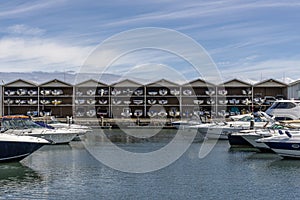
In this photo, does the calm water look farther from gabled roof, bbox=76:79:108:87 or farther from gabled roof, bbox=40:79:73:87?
gabled roof, bbox=40:79:73:87

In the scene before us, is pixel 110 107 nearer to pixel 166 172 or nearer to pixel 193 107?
pixel 193 107

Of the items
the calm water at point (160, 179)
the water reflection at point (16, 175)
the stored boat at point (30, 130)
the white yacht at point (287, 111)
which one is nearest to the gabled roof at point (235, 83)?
the white yacht at point (287, 111)

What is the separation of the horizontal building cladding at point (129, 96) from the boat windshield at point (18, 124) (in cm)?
3500

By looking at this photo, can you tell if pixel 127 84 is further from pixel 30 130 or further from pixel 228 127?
pixel 30 130

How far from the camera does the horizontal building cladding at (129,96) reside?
69.3m

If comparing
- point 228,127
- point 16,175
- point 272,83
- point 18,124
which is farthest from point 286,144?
point 272,83

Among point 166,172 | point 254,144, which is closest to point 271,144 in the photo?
point 254,144

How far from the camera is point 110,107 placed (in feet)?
228

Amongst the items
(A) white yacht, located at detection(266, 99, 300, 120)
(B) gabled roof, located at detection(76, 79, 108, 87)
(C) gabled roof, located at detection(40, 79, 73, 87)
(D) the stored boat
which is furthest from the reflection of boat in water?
(C) gabled roof, located at detection(40, 79, 73, 87)

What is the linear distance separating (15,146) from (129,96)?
4445 centimetres

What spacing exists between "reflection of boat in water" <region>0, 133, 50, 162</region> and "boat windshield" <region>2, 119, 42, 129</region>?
5.92 meters

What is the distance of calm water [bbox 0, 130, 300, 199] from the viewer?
18.7 meters

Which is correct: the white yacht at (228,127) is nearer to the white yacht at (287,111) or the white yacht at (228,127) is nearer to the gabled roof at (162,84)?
the white yacht at (287,111)

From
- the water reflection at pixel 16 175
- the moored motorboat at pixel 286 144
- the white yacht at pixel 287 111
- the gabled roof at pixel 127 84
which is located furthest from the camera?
the gabled roof at pixel 127 84
